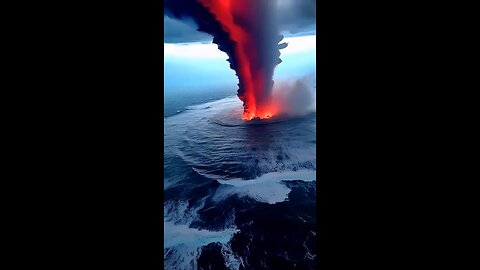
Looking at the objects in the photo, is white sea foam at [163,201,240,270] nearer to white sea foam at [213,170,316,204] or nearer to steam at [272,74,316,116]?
white sea foam at [213,170,316,204]

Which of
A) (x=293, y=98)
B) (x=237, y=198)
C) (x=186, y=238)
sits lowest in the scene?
(x=186, y=238)

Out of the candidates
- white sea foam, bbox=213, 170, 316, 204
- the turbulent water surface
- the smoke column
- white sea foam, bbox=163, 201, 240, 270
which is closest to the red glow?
the smoke column

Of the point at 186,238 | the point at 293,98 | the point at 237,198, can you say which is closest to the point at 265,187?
the point at 237,198

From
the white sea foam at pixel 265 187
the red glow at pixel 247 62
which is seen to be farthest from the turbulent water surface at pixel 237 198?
the red glow at pixel 247 62

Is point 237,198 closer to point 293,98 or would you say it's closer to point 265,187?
point 265,187
